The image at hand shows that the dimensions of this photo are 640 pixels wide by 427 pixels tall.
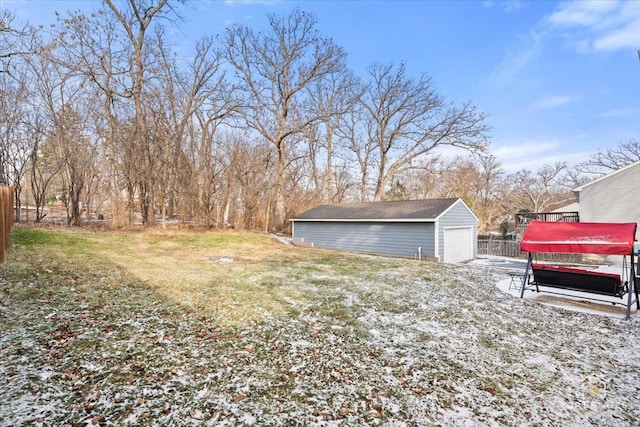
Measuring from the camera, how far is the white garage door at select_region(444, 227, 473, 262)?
1303 cm

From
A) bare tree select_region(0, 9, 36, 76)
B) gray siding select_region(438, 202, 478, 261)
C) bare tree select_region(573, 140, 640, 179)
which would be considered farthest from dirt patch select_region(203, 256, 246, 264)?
bare tree select_region(573, 140, 640, 179)

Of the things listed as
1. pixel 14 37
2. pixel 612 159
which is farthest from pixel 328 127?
pixel 612 159

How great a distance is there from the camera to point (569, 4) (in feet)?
30.8

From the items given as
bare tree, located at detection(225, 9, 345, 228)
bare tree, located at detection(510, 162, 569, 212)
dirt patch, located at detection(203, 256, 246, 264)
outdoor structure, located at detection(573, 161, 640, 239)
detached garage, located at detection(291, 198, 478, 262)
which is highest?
bare tree, located at detection(225, 9, 345, 228)

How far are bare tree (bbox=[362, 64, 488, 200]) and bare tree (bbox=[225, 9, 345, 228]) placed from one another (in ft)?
16.0

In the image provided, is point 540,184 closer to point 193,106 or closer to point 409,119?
point 409,119

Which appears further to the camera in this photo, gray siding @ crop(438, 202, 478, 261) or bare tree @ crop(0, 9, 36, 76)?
gray siding @ crop(438, 202, 478, 261)

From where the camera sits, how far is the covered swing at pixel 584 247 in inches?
206

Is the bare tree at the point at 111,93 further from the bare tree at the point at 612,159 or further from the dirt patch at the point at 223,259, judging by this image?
the bare tree at the point at 612,159

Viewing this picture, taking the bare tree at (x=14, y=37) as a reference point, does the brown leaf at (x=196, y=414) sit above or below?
below

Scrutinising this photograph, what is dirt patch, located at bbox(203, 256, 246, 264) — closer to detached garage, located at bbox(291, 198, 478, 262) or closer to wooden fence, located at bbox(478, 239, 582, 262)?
detached garage, located at bbox(291, 198, 478, 262)

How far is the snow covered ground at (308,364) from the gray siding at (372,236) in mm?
7087

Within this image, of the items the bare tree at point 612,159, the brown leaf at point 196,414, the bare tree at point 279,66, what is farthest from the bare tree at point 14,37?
the bare tree at point 612,159

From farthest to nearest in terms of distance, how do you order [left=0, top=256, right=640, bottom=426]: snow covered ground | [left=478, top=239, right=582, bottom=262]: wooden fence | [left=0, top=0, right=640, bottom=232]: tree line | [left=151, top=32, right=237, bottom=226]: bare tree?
[left=478, top=239, right=582, bottom=262]: wooden fence
[left=151, top=32, right=237, bottom=226]: bare tree
[left=0, top=0, right=640, bottom=232]: tree line
[left=0, top=256, right=640, bottom=426]: snow covered ground
